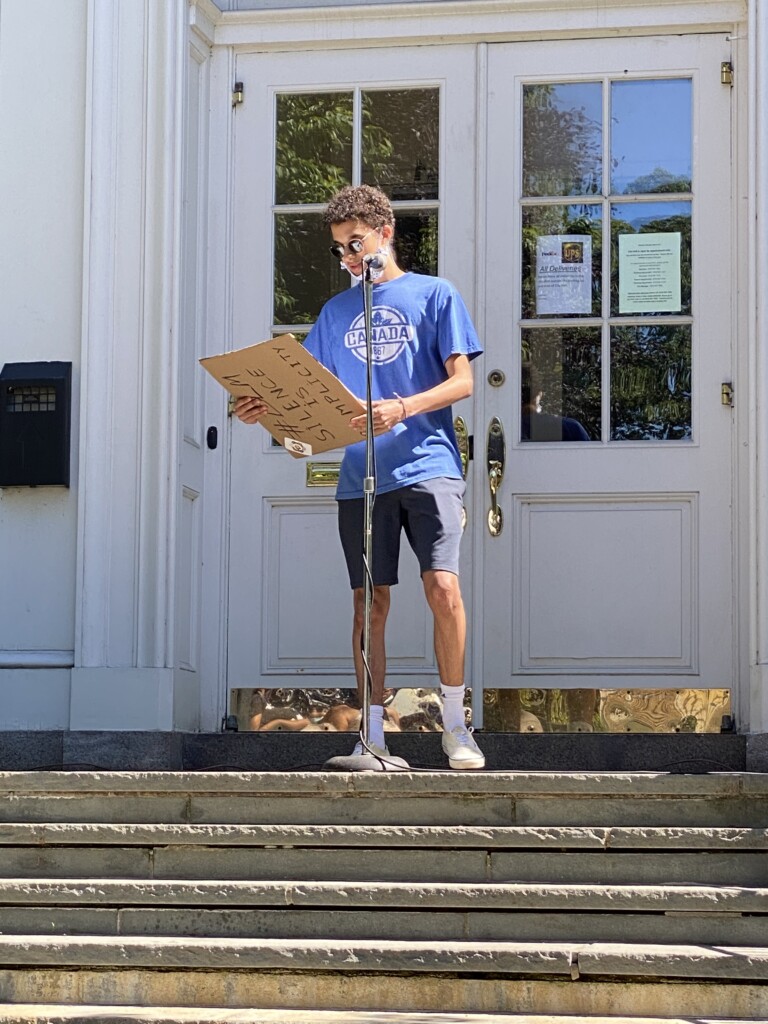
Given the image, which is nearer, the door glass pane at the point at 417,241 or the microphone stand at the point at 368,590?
the microphone stand at the point at 368,590

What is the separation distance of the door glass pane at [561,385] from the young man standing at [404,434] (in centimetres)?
113

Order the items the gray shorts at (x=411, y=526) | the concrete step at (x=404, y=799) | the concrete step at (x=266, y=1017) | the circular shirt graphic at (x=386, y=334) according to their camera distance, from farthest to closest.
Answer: the circular shirt graphic at (x=386, y=334)
the gray shorts at (x=411, y=526)
the concrete step at (x=404, y=799)
the concrete step at (x=266, y=1017)

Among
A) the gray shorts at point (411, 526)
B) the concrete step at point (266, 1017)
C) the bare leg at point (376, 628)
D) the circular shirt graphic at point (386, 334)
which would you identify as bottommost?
the concrete step at point (266, 1017)

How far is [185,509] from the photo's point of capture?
672 centimetres

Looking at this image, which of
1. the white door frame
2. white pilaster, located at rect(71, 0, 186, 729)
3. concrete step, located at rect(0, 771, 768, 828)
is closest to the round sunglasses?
white pilaster, located at rect(71, 0, 186, 729)

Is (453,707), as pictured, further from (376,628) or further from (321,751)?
(321,751)

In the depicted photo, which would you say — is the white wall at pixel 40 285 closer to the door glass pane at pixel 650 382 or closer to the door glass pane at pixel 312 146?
the door glass pane at pixel 312 146

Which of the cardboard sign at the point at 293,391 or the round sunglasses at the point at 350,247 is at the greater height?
the round sunglasses at the point at 350,247

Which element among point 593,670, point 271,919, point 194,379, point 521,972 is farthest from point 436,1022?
point 194,379

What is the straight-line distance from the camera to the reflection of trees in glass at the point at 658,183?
677 cm

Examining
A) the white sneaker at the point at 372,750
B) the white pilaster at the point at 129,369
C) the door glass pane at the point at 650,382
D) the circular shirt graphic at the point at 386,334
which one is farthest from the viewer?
the door glass pane at the point at 650,382

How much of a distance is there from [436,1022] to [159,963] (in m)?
0.77

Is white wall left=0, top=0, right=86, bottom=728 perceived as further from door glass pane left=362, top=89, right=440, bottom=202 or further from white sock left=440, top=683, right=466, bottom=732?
white sock left=440, top=683, right=466, bottom=732

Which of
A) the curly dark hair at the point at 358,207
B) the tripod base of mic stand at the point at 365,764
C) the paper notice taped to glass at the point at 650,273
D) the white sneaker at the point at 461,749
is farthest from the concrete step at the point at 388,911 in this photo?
the paper notice taped to glass at the point at 650,273
